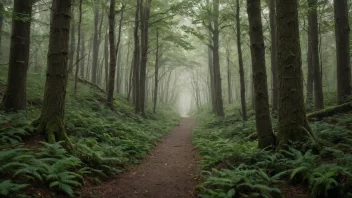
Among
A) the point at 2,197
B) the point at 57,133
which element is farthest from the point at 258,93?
the point at 2,197

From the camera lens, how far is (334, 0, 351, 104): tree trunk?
33.3 feet

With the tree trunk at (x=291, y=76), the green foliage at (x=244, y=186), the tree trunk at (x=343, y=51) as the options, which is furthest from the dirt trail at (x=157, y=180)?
the tree trunk at (x=343, y=51)

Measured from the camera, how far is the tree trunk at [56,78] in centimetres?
576

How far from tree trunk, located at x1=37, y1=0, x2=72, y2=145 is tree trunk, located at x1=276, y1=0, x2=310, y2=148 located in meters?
5.61

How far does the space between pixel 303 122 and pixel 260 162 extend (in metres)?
1.65

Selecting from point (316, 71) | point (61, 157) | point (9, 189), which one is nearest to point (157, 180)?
point (61, 157)

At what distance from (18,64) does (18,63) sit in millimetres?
38

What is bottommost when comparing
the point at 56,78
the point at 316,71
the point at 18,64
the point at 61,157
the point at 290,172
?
the point at 290,172

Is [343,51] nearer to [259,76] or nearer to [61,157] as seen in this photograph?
[259,76]

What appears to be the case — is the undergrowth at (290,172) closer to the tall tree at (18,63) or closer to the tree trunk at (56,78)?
the tree trunk at (56,78)

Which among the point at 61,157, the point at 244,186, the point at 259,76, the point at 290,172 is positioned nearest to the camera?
the point at 244,186

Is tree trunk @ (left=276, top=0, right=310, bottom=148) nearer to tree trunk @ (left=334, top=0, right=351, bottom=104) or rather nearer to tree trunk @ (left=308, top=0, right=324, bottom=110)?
tree trunk @ (left=308, top=0, right=324, bottom=110)

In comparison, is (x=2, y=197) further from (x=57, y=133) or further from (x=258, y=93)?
(x=258, y=93)

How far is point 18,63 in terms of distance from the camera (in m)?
8.14
